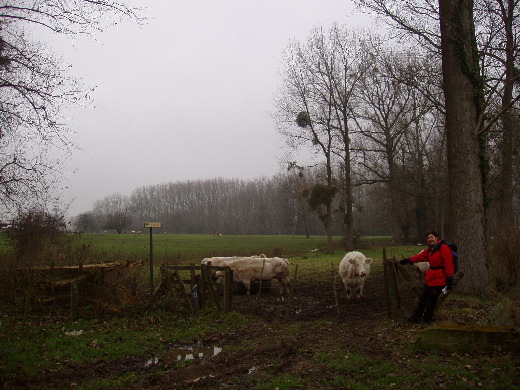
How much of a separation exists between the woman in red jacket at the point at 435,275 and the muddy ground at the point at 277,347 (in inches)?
18.8

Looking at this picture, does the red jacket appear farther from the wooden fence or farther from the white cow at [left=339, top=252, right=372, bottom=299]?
the wooden fence

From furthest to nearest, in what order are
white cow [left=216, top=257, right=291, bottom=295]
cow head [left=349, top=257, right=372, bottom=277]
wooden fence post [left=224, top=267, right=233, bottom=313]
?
white cow [left=216, top=257, right=291, bottom=295] < cow head [left=349, top=257, right=372, bottom=277] < wooden fence post [left=224, top=267, right=233, bottom=313]

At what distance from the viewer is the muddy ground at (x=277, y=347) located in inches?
273

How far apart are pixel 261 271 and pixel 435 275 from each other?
7.44 metres

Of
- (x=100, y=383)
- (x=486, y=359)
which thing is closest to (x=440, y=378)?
(x=486, y=359)

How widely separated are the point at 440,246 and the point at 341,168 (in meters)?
29.9

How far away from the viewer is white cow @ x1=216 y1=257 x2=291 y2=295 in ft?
50.5

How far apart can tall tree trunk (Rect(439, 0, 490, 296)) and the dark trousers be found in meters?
4.02

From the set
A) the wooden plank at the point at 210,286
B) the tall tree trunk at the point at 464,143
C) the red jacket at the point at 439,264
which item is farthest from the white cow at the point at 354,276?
the red jacket at the point at 439,264

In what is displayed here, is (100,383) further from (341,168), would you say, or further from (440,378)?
(341,168)

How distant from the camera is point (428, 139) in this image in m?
43.3

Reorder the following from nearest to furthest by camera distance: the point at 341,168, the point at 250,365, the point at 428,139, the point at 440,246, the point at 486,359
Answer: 1. the point at 486,359
2. the point at 250,365
3. the point at 440,246
4. the point at 341,168
5. the point at 428,139

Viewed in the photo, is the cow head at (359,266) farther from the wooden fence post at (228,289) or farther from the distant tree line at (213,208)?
the distant tree line at (213,208)

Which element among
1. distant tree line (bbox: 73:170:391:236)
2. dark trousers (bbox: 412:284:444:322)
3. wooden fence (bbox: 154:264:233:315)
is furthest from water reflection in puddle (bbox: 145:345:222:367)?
distant tree line (bbox: 73:170:391:236)
